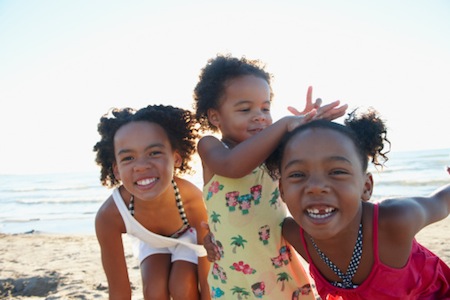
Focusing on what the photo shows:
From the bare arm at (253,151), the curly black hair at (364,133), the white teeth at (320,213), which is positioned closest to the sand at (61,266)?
the bare arm at (253,151)

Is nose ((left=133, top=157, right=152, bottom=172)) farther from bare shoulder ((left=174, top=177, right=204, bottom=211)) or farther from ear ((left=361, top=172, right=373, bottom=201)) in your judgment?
ear ((left=361, top=172, right=373, bottom=201))

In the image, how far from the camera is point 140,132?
318cm

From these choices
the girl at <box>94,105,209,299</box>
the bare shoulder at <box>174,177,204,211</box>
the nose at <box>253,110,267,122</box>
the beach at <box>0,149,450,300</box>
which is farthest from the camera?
the beach at <box>0,149,450,300</box>

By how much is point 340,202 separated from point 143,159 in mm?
1609

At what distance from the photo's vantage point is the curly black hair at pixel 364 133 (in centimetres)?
222

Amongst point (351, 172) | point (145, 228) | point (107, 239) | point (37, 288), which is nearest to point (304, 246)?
point (351, 172)

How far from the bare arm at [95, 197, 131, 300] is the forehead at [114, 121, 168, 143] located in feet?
2.05

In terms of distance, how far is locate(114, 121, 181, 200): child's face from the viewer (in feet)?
10.2

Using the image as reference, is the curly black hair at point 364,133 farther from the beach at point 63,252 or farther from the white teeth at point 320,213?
the beach at point 63,252

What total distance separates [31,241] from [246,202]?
7383mm

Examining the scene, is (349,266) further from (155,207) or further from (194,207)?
(155,207)

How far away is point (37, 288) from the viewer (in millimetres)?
5043

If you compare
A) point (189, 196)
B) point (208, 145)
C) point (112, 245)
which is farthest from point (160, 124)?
point (112, 245)

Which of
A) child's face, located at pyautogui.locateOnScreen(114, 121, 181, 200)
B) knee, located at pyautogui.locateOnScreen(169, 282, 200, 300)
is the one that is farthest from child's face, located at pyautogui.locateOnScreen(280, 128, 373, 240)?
knee, located at pyautogui.locateOnScreen(169, 282, 200, 300)
